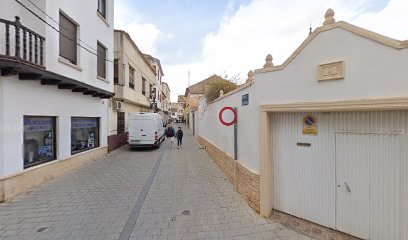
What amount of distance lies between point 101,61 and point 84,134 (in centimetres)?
436

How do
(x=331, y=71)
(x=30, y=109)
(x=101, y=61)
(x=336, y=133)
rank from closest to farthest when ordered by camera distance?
(x=331, y=71)
(x=336, y=133)
(x=30, y=109)
(x=101, y=61)

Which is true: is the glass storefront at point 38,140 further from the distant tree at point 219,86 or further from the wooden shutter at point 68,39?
the distant tree at point 219,86

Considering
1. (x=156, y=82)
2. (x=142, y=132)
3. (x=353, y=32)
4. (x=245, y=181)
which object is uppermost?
(x=156, y=82)

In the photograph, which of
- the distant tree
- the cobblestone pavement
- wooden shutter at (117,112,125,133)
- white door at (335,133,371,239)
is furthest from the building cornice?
wooden shutter at (117,112,125,133)

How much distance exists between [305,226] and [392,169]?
1.86 meters

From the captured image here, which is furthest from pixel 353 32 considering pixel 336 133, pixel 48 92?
Result: pixel 48 92

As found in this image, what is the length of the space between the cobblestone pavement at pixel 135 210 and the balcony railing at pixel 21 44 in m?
3.81

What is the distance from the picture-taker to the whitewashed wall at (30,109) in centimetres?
568

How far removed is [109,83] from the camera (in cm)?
1267

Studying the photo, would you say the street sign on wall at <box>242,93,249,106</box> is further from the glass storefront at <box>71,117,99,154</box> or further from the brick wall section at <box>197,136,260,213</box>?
the glass storefront at <box>71,117,99,154</box>

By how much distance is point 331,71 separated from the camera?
3.74 m

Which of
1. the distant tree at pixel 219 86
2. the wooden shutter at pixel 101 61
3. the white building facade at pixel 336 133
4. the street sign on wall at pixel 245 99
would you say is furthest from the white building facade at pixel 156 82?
the white building facade at pixel 336 133

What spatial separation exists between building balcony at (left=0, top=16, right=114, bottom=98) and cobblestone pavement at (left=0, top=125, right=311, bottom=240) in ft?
11.0

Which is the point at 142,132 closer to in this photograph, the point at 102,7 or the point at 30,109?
the point at 30,109
